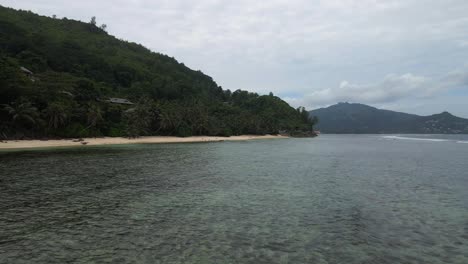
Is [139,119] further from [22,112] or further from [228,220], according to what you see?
[228,220]

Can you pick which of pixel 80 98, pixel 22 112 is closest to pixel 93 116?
pixel 80 98

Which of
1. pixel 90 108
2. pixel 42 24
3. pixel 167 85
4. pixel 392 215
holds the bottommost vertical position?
pixel 392 215

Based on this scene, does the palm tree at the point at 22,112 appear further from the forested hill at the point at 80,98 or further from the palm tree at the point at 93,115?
the palm tree at the point at 93,115

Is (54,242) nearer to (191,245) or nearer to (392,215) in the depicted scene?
(191,245)

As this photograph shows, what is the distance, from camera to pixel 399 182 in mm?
28078

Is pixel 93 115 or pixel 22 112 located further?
pixel 93 115

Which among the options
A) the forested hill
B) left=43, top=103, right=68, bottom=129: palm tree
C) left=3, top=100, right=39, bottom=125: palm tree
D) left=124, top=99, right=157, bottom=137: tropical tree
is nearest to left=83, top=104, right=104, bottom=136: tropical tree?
the forested hill

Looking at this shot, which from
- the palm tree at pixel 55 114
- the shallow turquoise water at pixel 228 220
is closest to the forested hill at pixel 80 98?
the palm tree at pixel 55 114

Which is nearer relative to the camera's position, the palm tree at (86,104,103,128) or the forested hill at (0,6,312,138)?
the forested hill at (0,6,312,138)

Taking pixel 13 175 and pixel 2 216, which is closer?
pixel 2 216

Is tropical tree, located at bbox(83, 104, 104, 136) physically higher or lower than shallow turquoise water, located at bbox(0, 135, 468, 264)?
higher

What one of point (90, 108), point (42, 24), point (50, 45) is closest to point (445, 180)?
point (90, 108)

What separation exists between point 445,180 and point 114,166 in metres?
35.5

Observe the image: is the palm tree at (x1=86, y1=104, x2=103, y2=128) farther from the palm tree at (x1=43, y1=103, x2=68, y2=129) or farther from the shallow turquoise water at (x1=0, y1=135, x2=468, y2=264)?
the shallow turquoise water at (x1=0, y1=135, x2=468, y2=264)
